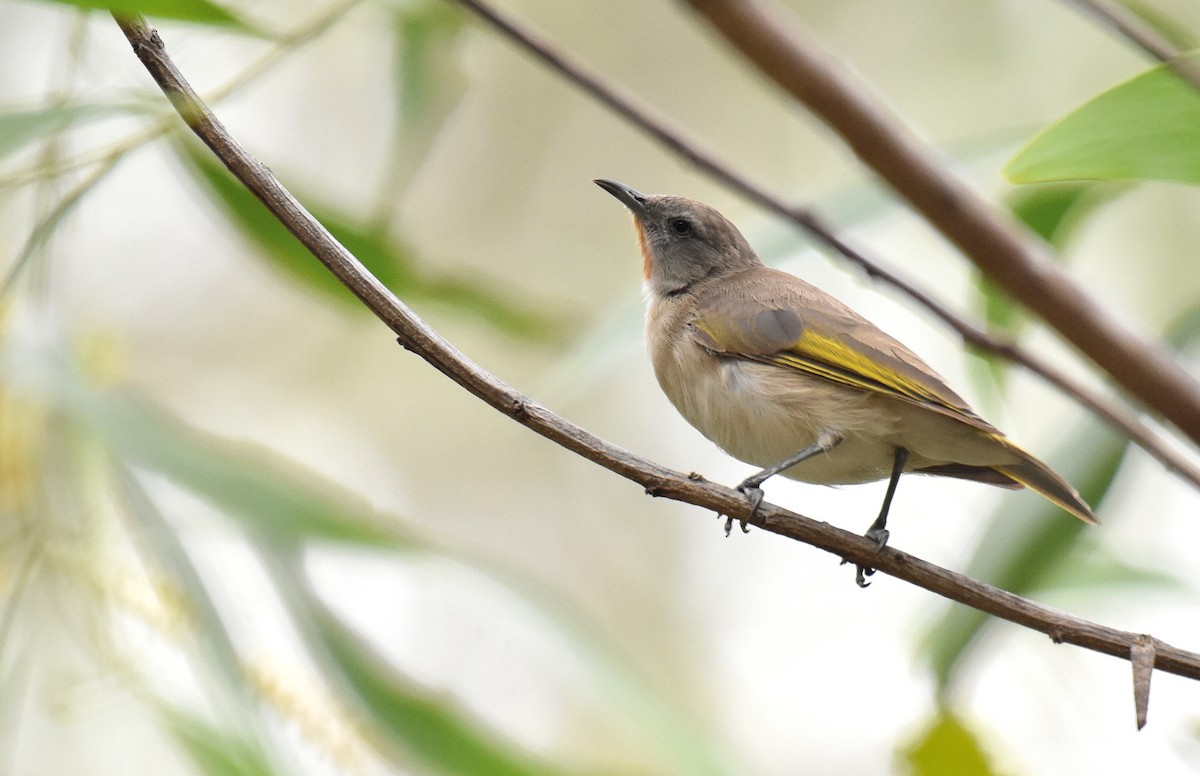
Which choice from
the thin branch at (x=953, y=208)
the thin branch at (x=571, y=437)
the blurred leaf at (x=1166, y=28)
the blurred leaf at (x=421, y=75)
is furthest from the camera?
the blurred leaf at (x=421, y=75)

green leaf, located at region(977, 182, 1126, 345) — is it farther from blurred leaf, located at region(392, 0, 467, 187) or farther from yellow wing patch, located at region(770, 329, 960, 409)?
blurred leaf, located at region(392, 0, 467, 187)

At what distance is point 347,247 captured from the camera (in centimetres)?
294

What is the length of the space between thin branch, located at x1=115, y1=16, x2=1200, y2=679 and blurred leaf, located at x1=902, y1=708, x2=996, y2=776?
316 mm

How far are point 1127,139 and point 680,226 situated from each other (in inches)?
112

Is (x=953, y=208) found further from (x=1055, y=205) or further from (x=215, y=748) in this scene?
(x=215, y=748)

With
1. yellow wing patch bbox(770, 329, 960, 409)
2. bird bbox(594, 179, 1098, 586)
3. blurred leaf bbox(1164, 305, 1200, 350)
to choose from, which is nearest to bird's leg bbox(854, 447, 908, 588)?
bird bbox(594, 179, 1098, 586)

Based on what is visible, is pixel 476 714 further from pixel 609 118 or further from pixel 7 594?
pixel 609 118

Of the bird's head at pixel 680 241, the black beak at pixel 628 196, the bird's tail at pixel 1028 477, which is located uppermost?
the black beak at pixel 628 196

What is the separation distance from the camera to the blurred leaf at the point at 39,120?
2.10m

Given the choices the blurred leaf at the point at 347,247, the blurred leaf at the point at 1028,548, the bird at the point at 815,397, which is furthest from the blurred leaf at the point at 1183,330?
the blurred leaf at the point at 347,247

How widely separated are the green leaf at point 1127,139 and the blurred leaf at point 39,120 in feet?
5.30

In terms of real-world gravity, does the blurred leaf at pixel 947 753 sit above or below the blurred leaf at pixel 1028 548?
below

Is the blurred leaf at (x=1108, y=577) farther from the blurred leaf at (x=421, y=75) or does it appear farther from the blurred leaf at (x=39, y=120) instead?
the blurred leaf at (x=39, y=120)

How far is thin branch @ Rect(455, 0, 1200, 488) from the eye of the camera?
95cm
